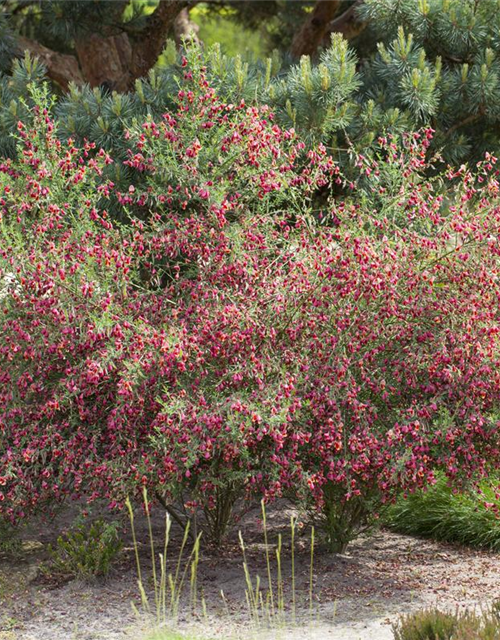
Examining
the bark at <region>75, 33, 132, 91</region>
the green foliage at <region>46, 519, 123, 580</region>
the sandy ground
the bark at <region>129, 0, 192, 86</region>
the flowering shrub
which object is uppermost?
the bark at <region>75, 33, 132, 91</region>

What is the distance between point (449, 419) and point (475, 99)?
303 cm

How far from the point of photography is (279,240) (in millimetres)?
5055

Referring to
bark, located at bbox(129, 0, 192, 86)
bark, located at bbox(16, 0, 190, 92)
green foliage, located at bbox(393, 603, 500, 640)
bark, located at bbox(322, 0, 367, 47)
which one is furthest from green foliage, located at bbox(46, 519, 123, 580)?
bark, located at bbox(322, 0, 367, 47)

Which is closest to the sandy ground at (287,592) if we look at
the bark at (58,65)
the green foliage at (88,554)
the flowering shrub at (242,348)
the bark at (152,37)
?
the green foliage at (88,554)

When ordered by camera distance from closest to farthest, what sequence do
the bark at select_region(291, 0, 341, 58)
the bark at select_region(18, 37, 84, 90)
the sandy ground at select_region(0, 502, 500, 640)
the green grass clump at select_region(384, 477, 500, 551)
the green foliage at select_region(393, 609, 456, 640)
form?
the green foliage at select_region(393, 609, 456, 640) → the sandy ground at select_region(0, 502, 500, 640) → the green grass clump at select_region(384, 477, 500, 551) → the bark at select_region(291, 0, 341, 58) → the bark at select_region(18, 37, 84, 90)

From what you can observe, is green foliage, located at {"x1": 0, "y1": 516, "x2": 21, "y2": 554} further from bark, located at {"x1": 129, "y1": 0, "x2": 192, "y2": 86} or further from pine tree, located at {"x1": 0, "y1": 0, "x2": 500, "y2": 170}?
bark, located at {"x1": 129, "y1": 0, "x2": 192, "y2": 86}

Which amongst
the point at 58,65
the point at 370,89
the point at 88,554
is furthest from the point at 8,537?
the point at 58,65

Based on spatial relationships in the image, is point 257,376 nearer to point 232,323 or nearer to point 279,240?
point 232,323

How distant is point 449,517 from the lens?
5.86 m

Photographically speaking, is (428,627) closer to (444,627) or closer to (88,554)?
(444,627)

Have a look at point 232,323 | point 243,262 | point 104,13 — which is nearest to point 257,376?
point 232,323

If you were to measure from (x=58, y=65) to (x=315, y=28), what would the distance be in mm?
2498

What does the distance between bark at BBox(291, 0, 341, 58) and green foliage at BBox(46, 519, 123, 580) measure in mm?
5242

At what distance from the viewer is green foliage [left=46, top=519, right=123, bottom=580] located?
5.03 m
